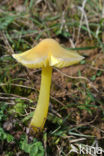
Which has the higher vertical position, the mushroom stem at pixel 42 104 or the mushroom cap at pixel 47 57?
the mushroom cap at pixel 47 57


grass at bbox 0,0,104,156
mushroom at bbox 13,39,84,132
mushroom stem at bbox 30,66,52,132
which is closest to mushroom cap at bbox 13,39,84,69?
mushroom at bbox 13,39,84,132

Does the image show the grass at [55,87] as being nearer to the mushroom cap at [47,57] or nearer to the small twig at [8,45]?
the small twig at [8,45]

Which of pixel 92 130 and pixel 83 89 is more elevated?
pixel 83 89

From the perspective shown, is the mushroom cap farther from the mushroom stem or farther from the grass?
the grass

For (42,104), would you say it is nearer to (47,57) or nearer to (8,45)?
(47,57)

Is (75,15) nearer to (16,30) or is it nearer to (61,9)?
(61,9)

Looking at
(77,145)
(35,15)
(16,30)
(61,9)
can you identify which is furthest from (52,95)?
(61,9)

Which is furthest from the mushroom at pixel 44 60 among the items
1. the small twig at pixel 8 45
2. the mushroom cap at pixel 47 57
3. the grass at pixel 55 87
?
the small twig at pixel 8 45
